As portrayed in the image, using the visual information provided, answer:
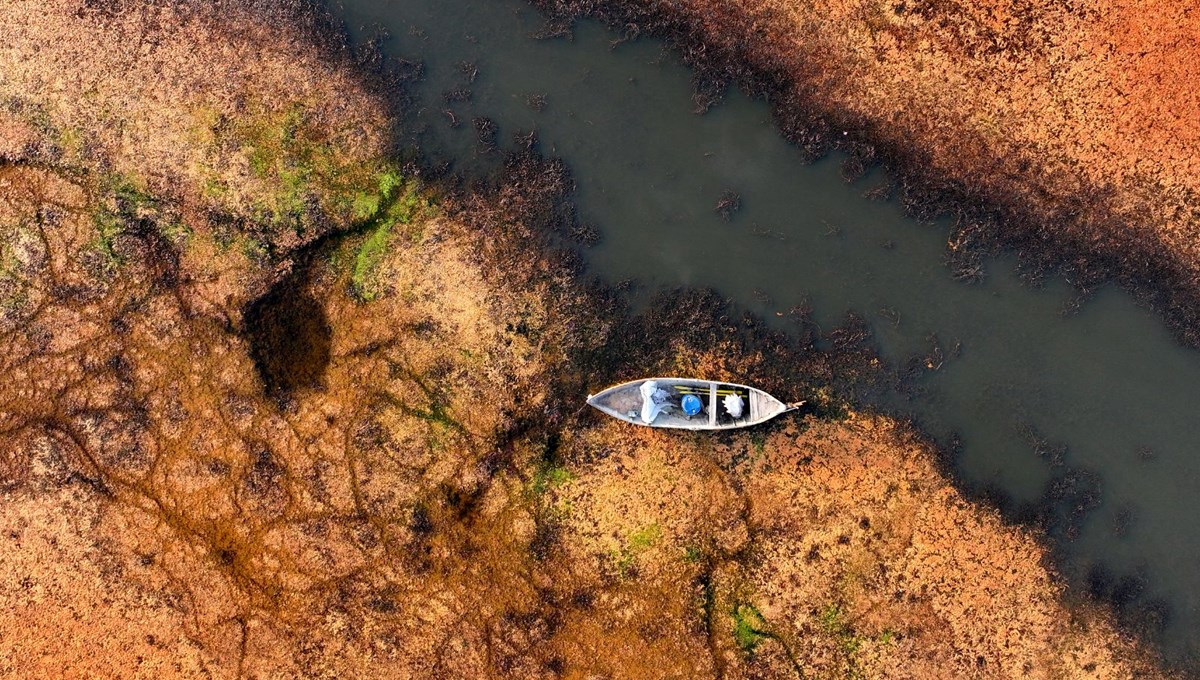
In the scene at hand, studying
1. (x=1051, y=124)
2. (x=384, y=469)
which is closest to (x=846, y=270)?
(x=1051, y=124)

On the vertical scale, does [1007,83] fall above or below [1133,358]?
above

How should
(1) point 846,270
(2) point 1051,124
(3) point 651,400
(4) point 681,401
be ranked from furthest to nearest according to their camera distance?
(1) point 846,270 → (2) point 1051,124 → (4) point 681,401 → (3) point 651,400

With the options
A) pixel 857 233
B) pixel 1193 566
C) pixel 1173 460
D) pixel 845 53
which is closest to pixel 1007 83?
pixel 845 53

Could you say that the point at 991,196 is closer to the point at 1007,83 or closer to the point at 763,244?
the point at 1007,83

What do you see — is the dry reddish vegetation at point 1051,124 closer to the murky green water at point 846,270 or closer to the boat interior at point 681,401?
the murky green water at point 846,270

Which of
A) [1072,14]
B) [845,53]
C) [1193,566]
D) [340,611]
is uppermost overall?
[1072,14]

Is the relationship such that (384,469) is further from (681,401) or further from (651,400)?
(681,401)
